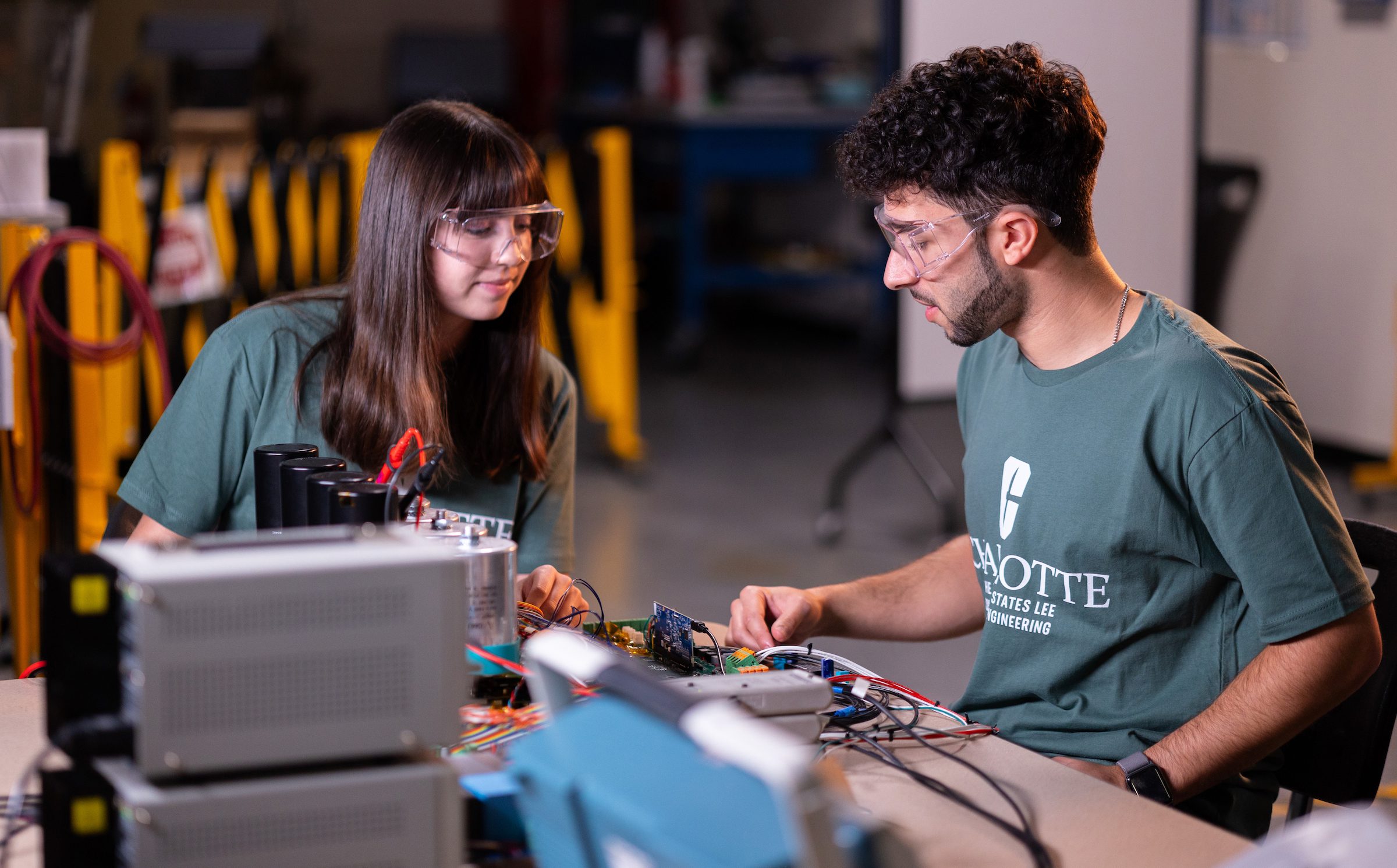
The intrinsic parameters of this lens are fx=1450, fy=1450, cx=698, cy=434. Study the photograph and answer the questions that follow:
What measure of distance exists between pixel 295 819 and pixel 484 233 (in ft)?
3.23

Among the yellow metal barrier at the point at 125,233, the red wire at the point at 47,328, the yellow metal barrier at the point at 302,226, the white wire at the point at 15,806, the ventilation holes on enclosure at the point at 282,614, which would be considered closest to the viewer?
the ventilation holes on enclosure at the point at 282,614

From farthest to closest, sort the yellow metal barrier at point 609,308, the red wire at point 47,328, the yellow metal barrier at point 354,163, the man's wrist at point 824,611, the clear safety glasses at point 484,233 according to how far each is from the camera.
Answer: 1. the yellow metal barrier at point 609,308
2. the yellow metal barrier at point 354,163
3. the red wire at point 47,328
4. the clear safety glasses at point 484,233
5. the man's wrist at point 824,611

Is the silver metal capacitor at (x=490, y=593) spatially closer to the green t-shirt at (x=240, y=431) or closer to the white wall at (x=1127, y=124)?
the green t-shirt at (x=240, y=431)

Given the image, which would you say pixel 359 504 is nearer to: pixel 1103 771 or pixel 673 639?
pixel 673 639

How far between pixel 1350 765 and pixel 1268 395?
42 cm

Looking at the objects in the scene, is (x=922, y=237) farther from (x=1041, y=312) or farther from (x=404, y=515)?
(x=404, y=515)

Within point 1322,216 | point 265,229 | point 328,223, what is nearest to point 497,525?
point 328,223

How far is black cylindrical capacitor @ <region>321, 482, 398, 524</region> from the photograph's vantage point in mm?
1239

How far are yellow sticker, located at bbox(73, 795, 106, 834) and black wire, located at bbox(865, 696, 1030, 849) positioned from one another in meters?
0.69

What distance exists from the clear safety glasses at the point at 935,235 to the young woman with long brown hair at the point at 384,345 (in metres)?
0.48

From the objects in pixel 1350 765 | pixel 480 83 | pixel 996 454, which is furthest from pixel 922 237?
pixel 480 83

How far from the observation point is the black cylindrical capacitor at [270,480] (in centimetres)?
137

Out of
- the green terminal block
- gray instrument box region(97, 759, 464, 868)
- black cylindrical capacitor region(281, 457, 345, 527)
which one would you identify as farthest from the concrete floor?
gray instrument box region(97, 759, 464, 868)

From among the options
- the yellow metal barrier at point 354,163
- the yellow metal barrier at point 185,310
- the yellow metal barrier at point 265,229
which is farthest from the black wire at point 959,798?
the yellow metal barrier at point 265,229
